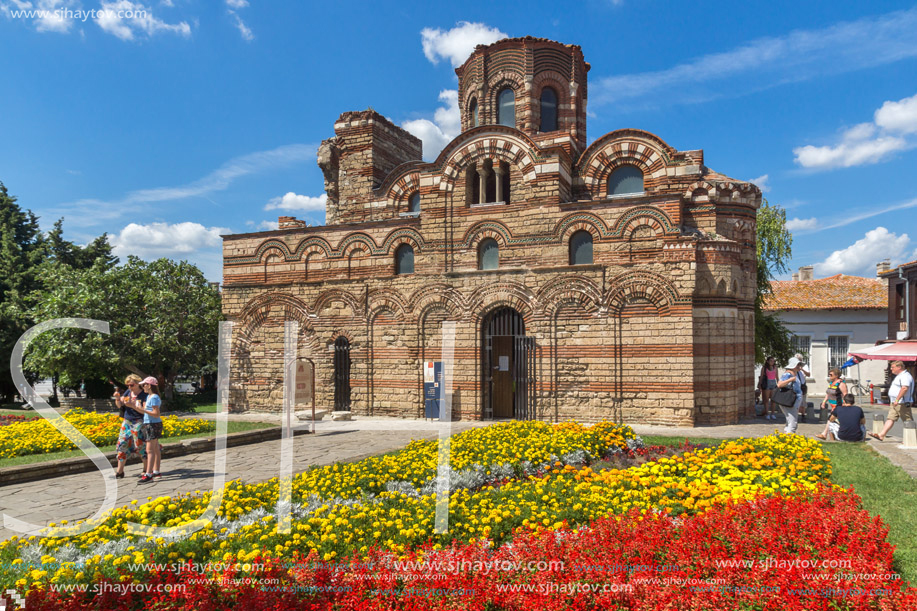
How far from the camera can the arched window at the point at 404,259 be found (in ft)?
56.3

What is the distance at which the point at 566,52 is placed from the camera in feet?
64.5

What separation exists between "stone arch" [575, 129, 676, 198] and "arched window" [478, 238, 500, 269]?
348 cm

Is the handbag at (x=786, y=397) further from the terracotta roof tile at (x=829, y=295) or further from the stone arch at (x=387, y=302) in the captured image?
the terracotta roof tile at (x=829, y=295)

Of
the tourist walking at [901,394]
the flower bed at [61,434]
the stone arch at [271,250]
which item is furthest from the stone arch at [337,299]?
the tourist walking at [901,394]

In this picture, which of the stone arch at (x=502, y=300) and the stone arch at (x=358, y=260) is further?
the stone arch at (x=358, y=260)

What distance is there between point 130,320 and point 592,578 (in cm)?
1868

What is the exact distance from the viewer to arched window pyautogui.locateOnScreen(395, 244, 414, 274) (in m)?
17.2

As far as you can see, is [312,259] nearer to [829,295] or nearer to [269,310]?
[269,310]

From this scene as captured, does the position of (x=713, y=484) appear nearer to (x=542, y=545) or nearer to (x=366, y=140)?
(x=542, y=545)

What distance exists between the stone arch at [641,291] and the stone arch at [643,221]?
1164 millimetres

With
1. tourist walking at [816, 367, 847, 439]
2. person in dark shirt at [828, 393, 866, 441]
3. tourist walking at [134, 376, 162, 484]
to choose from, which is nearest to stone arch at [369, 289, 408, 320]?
tourist walking at [134, 376, 162, 484]

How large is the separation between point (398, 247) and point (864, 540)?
14.2m

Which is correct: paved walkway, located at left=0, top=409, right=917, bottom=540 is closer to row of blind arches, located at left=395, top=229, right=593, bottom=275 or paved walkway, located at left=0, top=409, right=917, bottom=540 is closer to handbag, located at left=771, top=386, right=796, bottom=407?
handbag, located at left=771, top=386, right=796, bottom=407

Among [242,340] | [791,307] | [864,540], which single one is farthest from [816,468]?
[791,307]
